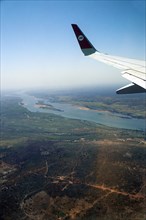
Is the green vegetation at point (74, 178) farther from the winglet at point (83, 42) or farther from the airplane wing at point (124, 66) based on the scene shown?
the winglet at point (83, 42)

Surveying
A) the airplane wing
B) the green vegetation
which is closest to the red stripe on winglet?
the airplane wing

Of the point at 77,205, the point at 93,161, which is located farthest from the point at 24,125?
the point at 77,205

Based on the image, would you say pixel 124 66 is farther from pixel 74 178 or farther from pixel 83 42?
pixel 74 178

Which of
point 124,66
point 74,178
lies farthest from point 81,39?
point 74,178

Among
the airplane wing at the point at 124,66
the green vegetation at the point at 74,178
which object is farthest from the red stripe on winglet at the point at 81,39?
the green vegetation at the point at 74,178

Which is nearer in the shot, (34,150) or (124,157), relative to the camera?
(124,157)

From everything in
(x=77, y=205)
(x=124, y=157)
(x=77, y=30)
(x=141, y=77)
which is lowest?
(x=77, y=205)

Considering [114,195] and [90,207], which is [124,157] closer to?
[114,195]
